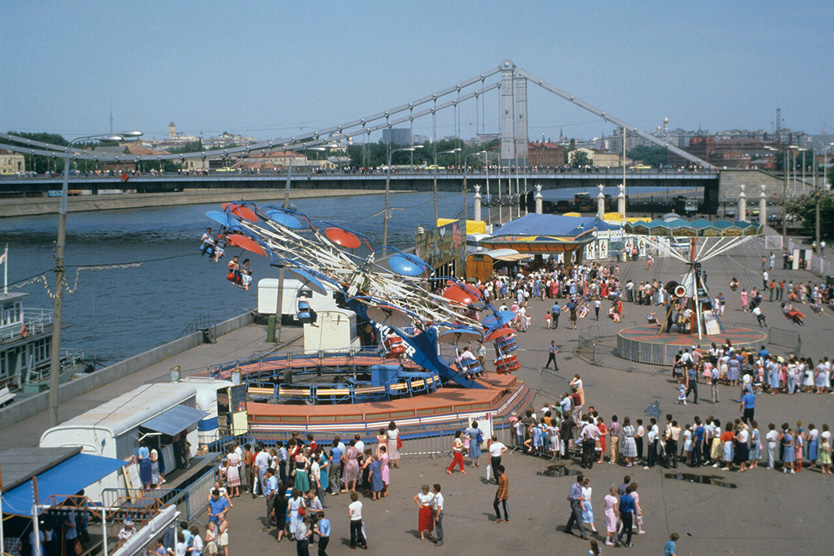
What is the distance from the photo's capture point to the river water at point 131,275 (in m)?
42.4

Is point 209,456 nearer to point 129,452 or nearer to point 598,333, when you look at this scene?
point 129,452

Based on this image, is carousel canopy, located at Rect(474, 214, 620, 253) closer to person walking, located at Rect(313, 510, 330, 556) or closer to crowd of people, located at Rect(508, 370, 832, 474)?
crowd of people, located at Rect(508, 370, 832, 474)

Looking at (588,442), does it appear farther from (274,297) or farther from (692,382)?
(274,297)

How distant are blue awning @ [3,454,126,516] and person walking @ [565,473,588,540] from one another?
6.79m

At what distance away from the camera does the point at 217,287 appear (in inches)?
2149

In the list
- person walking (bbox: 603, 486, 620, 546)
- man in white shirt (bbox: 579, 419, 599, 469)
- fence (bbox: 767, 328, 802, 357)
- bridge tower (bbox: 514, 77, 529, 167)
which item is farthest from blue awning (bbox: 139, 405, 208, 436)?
bridge tower (bbox: 514, 77, 529, 167)

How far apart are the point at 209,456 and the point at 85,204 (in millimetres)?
93687

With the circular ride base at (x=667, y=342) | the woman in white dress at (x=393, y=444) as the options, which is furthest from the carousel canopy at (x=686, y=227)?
the woman in white dress at (x=393, y=444)

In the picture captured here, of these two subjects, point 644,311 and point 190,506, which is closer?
point 190,506

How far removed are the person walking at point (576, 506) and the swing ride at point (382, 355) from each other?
5.73m

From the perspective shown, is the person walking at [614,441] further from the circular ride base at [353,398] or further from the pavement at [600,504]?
the circular ride base at [353,398]

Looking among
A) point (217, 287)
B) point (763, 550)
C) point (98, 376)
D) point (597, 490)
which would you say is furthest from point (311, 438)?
point (217, 287)

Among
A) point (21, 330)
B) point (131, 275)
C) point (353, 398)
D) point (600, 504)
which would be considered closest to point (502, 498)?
point (600, 504)

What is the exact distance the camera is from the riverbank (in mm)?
94125
